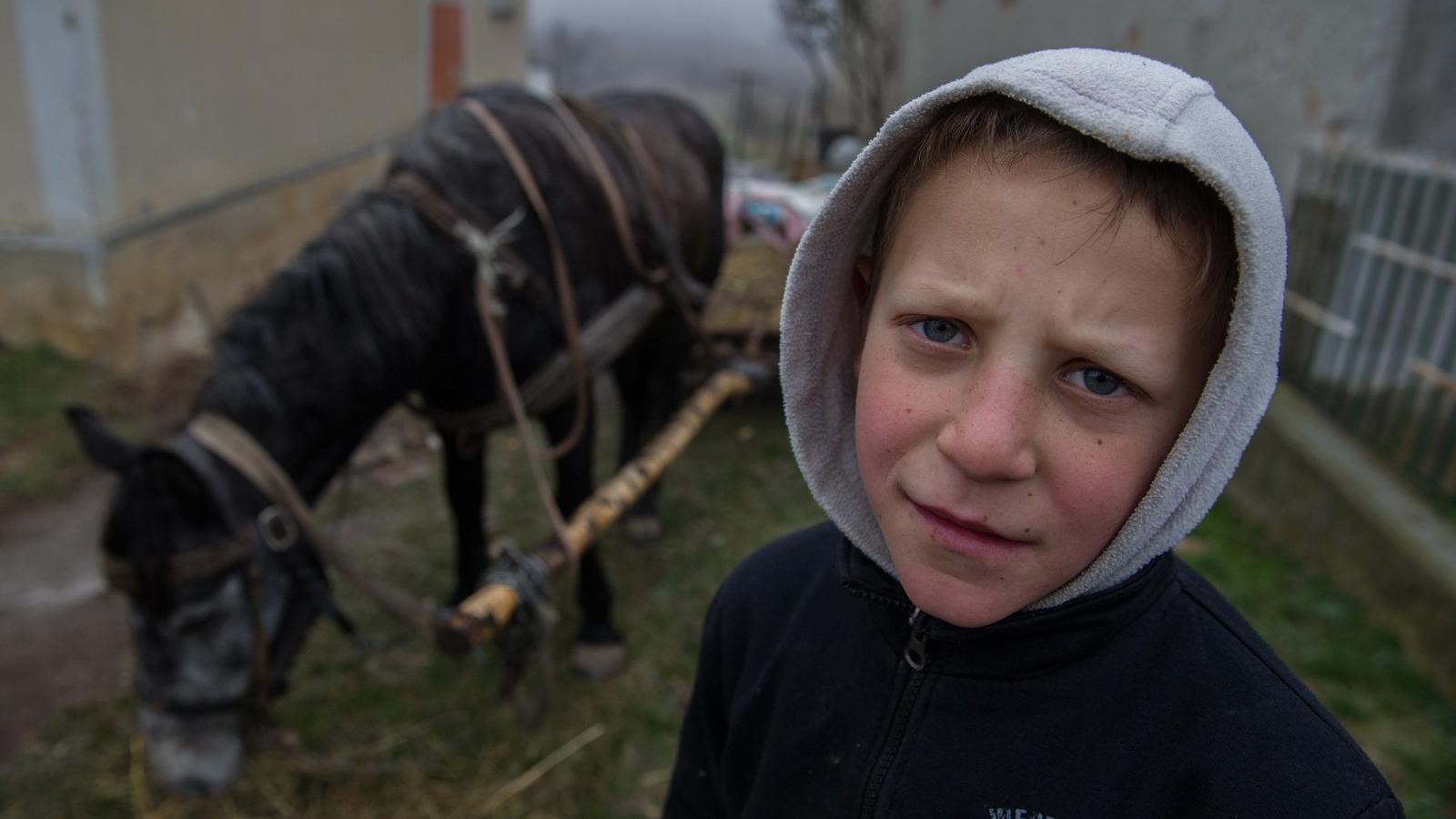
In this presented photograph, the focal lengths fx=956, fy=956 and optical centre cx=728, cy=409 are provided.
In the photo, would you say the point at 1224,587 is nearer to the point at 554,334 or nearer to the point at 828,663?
the point at 554,334

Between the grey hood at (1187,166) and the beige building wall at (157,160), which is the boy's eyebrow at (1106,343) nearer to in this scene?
the grey hood at (1187,166)

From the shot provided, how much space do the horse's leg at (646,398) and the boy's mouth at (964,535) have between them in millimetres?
3095

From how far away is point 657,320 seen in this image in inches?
147

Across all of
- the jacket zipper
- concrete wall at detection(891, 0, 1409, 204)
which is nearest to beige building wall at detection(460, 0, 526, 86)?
concrete wall at detection(891, 0, 1409, 204)

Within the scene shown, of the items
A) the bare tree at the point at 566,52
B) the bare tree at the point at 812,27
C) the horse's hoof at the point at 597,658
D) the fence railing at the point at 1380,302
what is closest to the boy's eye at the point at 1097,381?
the horse's hoof at the point at 597,658

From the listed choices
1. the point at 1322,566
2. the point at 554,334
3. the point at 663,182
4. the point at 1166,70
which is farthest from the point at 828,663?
the point at 1322,566

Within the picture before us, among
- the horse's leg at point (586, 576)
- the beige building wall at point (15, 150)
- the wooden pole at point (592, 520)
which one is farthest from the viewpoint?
the beige building wall at point (15, 150)

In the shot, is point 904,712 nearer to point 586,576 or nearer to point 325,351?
point 325,351

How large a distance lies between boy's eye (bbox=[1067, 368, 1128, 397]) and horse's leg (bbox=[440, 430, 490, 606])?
7.62 feet

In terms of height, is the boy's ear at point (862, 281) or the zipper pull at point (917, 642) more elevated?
the boy's ear at point (862, 281)

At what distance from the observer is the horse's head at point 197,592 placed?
81.4 inches

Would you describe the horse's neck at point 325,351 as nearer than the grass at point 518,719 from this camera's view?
Yes

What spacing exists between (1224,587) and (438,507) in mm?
3195

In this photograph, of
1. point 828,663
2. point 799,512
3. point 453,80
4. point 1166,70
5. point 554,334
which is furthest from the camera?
point 453,80
